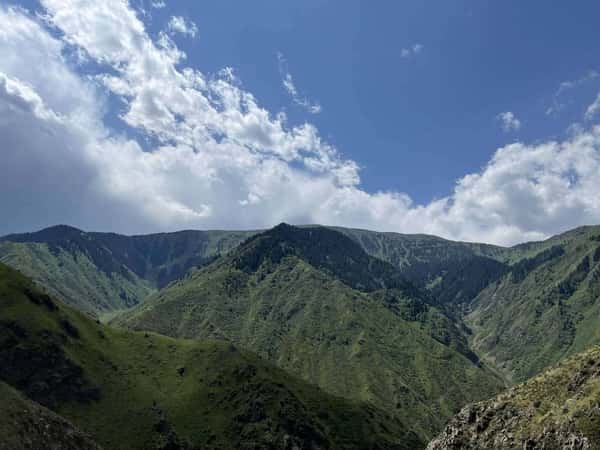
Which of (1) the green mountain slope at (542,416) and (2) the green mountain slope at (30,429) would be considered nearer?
(1) the green mountain slope at (542,416)

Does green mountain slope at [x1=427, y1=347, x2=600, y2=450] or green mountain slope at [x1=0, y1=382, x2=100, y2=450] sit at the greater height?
green mountain slope at [x1=427, y1=347, x2=600, y2=450]

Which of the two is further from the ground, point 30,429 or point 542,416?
point 542,416

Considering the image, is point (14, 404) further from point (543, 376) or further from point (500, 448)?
point (543, 376)

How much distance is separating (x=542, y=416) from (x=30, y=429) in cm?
12726

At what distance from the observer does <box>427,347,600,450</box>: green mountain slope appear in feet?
315

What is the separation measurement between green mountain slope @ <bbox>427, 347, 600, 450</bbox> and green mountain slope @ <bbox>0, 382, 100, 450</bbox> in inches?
4096

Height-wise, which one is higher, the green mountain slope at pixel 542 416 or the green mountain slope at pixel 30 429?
the green mountain slope at pixel 542 416

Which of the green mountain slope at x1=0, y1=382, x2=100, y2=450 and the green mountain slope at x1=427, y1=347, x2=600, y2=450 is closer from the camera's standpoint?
the green mountain slope at x1=427, y1=347, x2=600, y2=450

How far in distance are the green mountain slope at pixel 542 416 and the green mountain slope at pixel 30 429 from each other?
4096 inches

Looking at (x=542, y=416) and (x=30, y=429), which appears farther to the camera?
(x=30, y=429)

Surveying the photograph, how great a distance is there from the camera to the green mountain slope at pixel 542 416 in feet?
315

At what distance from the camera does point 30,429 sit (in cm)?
12862

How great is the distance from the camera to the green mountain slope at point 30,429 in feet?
395

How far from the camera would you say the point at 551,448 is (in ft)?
322
